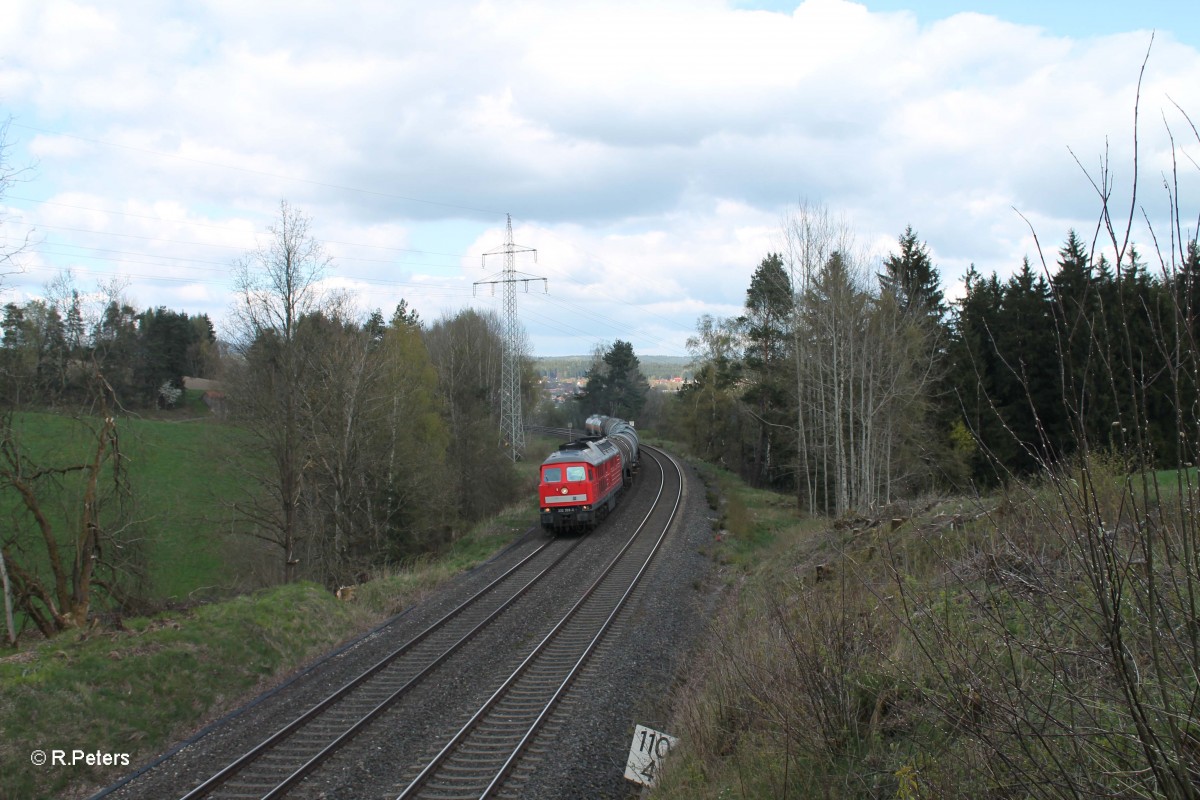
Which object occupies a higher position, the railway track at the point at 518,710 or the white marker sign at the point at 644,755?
the white marker sign at the point at 644,755

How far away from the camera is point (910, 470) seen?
27797 mm

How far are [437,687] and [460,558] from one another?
1082cm

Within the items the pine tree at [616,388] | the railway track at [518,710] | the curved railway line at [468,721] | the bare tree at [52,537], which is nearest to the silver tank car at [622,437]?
the railway track at [518,710]

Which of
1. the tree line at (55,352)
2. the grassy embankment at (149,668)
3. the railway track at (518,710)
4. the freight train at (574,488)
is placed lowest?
the railway track at (518,710)

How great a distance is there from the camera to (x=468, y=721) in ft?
31.1

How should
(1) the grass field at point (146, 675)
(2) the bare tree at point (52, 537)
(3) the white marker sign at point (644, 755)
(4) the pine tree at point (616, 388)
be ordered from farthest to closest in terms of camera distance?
1. (4) the pine tree at point (616, 388)
2. (2) the bare tree at point (52, 537)
3. (1) the grass field at point (146, 675)
4. (3) the white marker sign at point (644, 755)

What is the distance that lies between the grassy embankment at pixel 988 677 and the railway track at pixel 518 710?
189cm

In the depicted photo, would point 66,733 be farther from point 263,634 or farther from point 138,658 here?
point 263,634

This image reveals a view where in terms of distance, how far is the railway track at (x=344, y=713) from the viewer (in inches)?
314

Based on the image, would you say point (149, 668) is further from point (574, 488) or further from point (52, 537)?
point (574, 488)

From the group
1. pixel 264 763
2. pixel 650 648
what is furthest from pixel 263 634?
pixel 650 648

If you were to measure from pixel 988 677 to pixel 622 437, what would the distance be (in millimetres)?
34197

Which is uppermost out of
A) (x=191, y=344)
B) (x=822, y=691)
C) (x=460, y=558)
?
(x=191, y=344)

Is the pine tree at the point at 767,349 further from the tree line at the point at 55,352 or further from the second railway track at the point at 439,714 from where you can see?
the tree line at the point at 55,352
